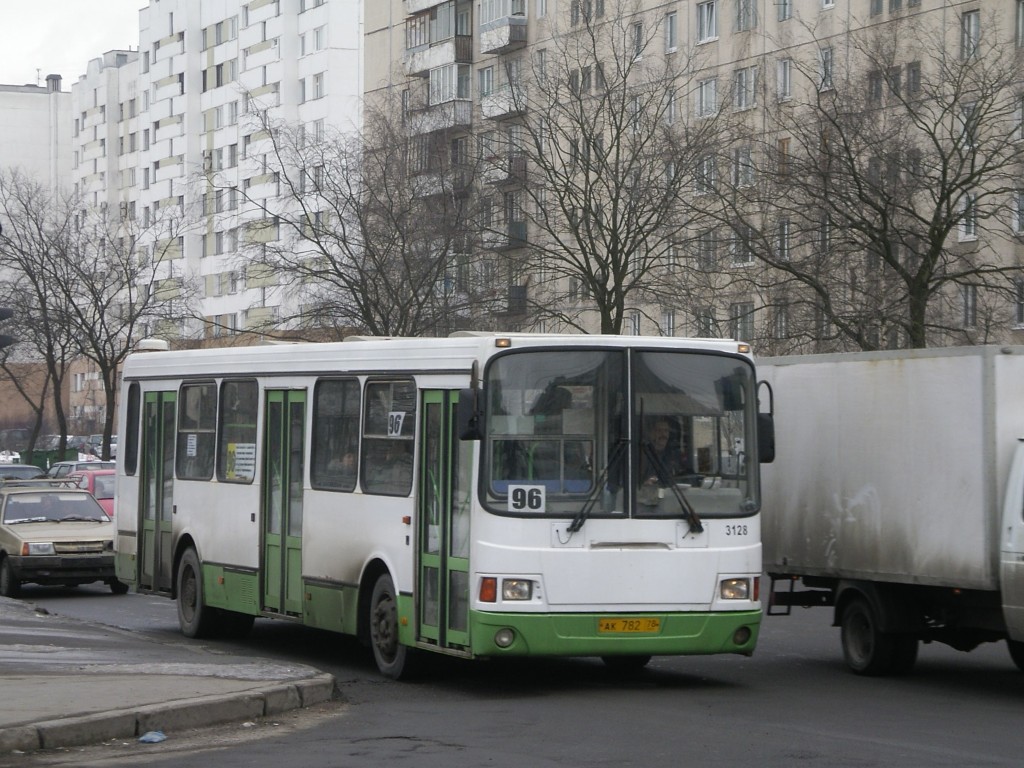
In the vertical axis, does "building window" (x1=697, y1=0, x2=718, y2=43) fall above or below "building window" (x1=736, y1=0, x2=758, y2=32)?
above

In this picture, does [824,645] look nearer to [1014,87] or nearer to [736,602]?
[736,602]

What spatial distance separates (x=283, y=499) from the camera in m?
15.6

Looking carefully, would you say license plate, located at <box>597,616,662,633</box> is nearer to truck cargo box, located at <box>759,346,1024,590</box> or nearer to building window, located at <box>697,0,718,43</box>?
truck cargo box, located at <box>759,346,1024,590</box>

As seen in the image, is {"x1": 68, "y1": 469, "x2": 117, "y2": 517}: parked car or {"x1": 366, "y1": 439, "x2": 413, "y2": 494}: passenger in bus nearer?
{"x1": 366, "y1": 439, "x2": 413, "y2": 494}: passenger in bus

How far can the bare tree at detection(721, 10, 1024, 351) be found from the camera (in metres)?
29.2

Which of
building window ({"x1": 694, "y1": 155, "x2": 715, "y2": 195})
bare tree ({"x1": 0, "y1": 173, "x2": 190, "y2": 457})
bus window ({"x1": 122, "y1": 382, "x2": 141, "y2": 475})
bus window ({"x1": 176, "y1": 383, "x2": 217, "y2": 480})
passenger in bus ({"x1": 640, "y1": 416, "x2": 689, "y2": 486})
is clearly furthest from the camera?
bare tree ({"x1": 0, "y1": 173, "x2": 190, "y2": 457})

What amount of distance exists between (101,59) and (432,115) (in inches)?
3395

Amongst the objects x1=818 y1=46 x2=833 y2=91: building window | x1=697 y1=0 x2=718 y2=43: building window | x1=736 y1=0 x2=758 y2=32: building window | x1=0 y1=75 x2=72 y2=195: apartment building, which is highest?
x1=0 y1=75 x2=72 y2=195: apartment building

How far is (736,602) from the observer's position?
41.7ft

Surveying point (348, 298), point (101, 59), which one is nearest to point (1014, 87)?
point (348, 298)

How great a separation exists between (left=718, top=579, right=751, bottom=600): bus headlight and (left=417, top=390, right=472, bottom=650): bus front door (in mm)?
1869

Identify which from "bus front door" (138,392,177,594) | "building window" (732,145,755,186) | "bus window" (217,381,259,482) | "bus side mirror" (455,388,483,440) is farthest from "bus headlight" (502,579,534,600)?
"building window" (732,145,755,186)

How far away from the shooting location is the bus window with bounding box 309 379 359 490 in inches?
568

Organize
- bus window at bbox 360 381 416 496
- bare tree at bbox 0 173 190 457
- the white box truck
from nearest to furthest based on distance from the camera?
the white box truck, bus window at bbox 360 381 416 496, bare tree at bbox 0 173 190 457
